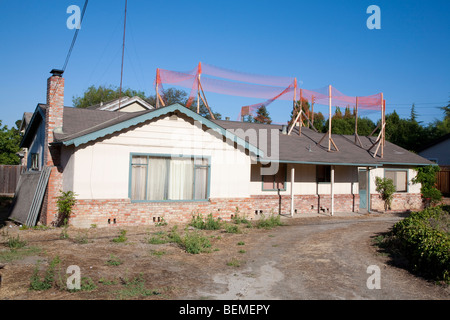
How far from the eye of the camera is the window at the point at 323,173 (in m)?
19.7

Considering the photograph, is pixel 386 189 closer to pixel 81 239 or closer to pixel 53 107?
pixel 81 239

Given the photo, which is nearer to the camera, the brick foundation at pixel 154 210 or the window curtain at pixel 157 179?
the brick foundation at pixel 154 210

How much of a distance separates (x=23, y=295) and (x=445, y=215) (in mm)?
12132

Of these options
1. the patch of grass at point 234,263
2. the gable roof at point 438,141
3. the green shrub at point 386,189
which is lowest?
the patch of grass at point 234,263

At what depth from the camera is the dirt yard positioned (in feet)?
21.9

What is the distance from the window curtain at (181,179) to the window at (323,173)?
777 centimetres

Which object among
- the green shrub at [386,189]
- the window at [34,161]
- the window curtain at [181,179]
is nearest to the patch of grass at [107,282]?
the window curtain at [181,179]

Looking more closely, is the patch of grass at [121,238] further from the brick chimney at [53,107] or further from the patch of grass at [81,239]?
the brick chimney at [53,107]

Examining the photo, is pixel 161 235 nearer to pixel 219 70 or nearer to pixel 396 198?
pixel 219 70

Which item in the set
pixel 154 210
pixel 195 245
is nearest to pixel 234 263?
pixel 195 245

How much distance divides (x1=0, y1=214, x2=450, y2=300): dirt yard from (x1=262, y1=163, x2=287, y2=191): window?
549 centimetres

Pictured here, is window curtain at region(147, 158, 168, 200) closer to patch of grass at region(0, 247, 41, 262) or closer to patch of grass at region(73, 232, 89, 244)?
patch of grass at region(73, 232, 89, 244)

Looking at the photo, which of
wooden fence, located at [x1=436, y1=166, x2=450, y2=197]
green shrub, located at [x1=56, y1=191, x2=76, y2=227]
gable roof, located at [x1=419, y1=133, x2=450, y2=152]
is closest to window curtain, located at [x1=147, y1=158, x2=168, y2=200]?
green shrub, located at [x1=56, y1=191, x2=76, y2=227]
